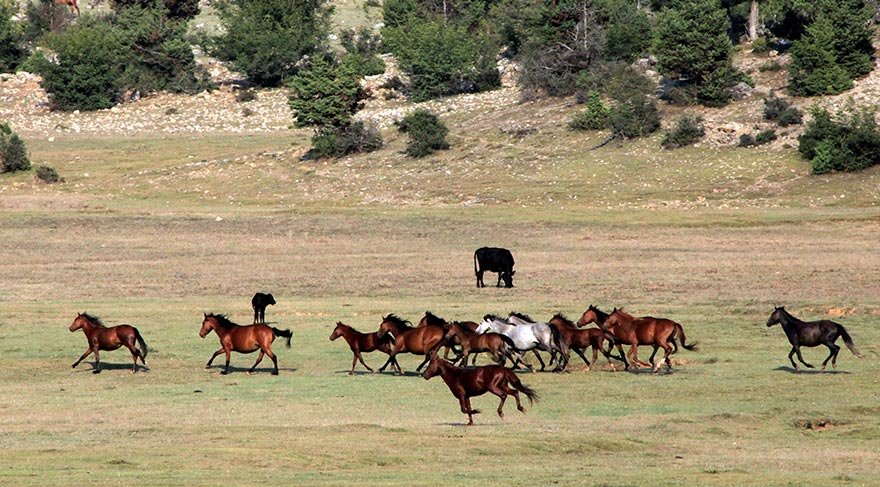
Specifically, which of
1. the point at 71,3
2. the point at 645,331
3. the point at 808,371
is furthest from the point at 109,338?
the point at 71,3

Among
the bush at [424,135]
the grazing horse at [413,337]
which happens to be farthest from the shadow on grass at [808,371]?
the bush at [424,135]

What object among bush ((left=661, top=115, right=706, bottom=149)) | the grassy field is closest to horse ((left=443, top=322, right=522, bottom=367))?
the grassy field

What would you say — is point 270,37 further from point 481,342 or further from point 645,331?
point 481,342

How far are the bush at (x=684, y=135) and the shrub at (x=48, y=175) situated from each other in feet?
85.3

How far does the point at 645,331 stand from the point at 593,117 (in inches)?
1827

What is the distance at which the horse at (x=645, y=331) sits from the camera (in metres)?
21.9

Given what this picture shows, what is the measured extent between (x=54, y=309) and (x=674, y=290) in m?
13.5

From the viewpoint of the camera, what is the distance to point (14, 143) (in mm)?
67062

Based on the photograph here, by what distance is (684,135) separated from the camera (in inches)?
2505

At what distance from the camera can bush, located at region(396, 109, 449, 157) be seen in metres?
66.6

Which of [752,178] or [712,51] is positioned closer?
[752,178]

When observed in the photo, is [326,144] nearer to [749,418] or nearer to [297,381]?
[297,381]

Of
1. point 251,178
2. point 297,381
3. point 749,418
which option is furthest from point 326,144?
point 749,418

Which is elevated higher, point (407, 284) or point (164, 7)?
point (164, 7)
